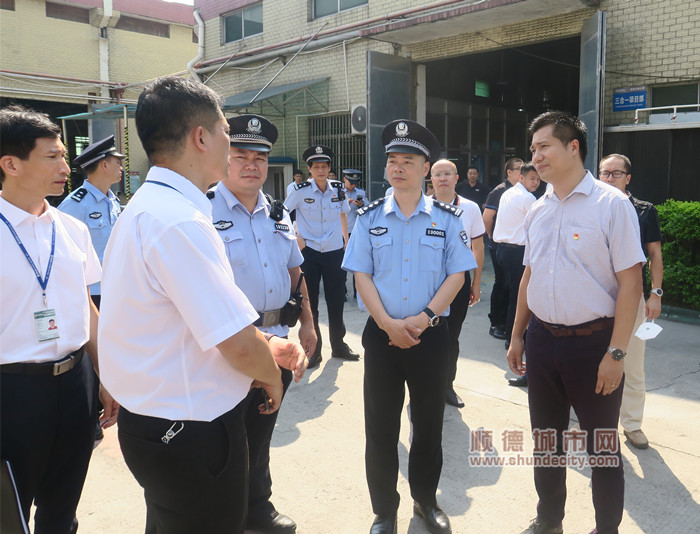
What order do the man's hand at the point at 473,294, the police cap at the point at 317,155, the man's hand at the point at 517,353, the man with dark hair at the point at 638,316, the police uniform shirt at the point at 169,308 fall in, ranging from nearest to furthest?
the police uniform shirt at the point at 169,308 → the man's hand at the point at 517,353 → the man with dark hair at the point at 638,316 → the man's hand at the point at 473,294 → the police cap at the point at 317,155

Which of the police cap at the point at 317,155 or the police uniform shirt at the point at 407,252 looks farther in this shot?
the police cap at the point at 317,155

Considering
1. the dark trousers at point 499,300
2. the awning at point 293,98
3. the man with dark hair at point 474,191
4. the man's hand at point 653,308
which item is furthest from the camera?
the awning at point 293,98

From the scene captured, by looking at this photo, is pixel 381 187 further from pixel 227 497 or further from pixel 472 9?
pixel 227 497

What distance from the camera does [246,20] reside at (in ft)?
46.2

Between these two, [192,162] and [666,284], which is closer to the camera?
[192,162]

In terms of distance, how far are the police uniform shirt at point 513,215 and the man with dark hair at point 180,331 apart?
4.14 metres

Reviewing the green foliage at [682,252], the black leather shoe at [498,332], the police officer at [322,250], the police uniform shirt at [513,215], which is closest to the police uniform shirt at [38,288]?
the police officer at [322,250]

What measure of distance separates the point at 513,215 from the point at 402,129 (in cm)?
282

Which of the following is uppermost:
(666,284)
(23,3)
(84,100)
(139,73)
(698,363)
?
(23,3)

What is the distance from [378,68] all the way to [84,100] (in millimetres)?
13039

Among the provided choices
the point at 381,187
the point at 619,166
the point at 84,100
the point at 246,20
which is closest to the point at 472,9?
the point at 381,187

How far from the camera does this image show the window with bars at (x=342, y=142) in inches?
472

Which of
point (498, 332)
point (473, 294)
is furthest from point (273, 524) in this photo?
point (498, 332)

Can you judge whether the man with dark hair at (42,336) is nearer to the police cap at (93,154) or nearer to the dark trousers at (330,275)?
the police cap at (93,154)
